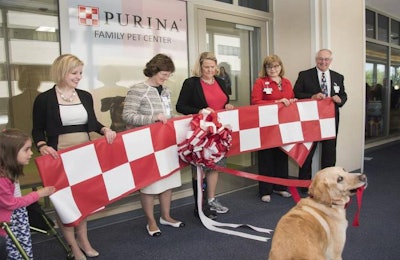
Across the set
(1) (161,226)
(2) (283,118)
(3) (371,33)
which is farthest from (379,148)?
(1) (161,226)

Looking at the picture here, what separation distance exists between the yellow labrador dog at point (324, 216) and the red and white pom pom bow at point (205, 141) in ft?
3.44

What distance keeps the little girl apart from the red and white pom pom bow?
1.15 metres

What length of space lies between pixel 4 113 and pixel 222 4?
97.4 inches

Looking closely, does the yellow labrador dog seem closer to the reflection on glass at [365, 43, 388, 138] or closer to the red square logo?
the red square logo

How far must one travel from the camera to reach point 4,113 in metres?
2.77

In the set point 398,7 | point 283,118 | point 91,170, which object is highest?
point 398,7

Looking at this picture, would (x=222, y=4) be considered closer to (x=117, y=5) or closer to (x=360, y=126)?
(x=117, y=5)

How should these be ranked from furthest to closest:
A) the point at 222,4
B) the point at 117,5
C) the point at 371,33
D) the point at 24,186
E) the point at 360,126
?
the point at 371,33, the point at 360,126, the point at 222,4, the point at 117,5, the point at 24,186

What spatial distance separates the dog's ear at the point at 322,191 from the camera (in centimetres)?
172

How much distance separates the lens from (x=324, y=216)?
174 centimetres

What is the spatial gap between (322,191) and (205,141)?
1128 millimetres

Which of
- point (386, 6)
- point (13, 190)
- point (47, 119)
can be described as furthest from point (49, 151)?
point (386, 6)

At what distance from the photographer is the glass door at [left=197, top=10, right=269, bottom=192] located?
3987 mm

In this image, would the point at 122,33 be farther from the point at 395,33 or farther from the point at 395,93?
the point at 395,93
